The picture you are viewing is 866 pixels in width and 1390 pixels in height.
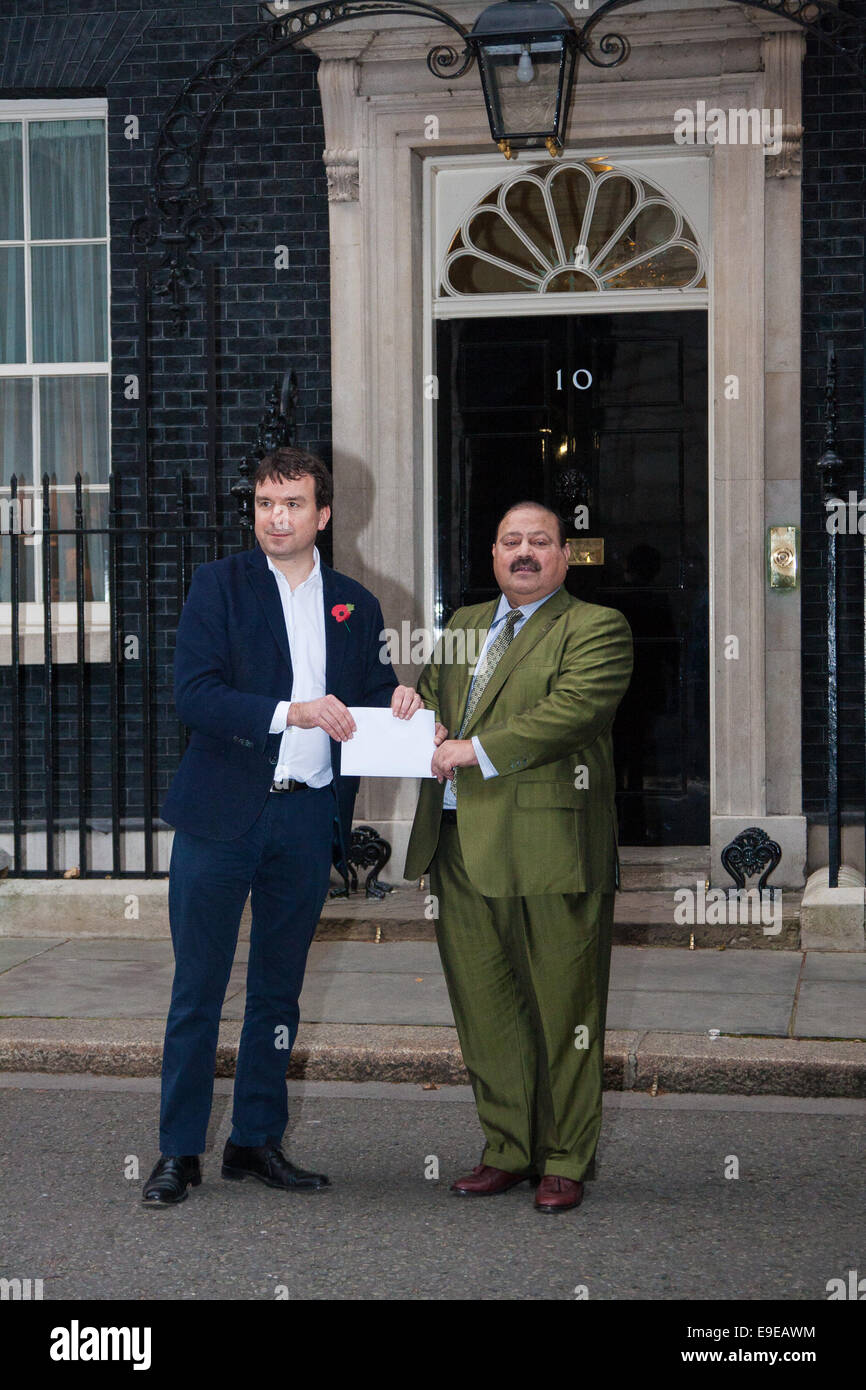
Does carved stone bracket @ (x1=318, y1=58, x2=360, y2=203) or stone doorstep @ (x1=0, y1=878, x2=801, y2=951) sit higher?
carved stone bracket @ (x1=318, y1=58, x2=360, y2=203)

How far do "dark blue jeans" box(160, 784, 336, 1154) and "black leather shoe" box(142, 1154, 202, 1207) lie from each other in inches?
1.4

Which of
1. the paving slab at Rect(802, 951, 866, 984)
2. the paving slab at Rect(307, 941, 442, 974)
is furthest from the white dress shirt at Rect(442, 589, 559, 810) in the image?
the paving slab at Rect(802, 951, 866, 984)

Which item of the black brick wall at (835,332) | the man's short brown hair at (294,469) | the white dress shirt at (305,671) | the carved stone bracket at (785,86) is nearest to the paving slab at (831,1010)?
the black brick wall at (835,332)

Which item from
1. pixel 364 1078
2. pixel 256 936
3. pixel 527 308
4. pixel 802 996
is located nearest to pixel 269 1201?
pixel 256 936

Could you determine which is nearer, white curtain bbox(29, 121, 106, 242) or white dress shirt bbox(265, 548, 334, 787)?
white dress shirt bbox(265, 548, 334, 787)

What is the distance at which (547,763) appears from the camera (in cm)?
462

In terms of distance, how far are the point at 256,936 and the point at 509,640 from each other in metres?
1.12

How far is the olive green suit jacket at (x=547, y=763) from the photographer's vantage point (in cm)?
455

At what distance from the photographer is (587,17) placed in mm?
8547

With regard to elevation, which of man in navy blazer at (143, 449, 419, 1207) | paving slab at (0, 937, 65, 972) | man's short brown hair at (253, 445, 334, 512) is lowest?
paving slab at (0, 937, 65, 972)

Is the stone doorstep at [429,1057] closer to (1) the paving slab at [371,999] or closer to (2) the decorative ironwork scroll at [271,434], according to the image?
(1) the paving slab at [371,999]

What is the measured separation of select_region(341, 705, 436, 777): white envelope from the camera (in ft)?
14.9

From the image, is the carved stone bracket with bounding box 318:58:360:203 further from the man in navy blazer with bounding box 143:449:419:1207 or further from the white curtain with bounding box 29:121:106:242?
the man in navy blazer with bounding box 143:449:419:1207

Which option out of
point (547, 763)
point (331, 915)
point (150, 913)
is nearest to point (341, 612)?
point (547, 763)
